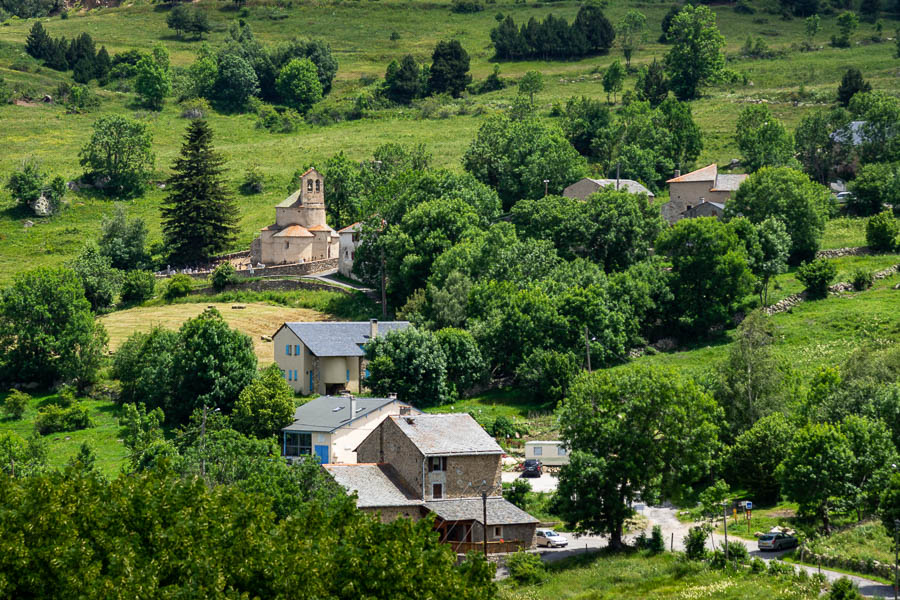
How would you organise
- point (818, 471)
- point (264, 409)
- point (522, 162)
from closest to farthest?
1. point (818, 471)
2. point (264, 409)
3. point (522, 162)

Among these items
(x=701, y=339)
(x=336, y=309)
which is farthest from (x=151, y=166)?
(x=701, y=339)

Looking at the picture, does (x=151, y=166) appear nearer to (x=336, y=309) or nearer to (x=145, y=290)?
(x=145, y=290)

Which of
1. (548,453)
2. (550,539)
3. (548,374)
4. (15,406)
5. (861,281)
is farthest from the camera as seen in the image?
(861,281)

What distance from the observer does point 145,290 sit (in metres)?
109

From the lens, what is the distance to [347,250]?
114188mm

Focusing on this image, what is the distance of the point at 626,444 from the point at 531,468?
12496mm

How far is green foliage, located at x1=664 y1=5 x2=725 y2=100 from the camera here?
16325 centimetres

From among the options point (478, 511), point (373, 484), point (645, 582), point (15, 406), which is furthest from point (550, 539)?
point (15, 406)

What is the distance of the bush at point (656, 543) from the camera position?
60469mm

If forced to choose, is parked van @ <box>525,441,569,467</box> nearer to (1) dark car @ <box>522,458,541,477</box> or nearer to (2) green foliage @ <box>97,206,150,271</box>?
(1) dark car @ <box>522,458,541,477</box>

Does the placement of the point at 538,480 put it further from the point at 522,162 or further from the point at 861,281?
the point at 522,162

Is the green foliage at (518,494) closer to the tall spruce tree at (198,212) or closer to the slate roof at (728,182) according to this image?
the slate roof at (728,182)

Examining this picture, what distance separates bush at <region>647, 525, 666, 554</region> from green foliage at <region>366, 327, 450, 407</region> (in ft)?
87.6

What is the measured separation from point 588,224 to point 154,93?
82687 millimetres
